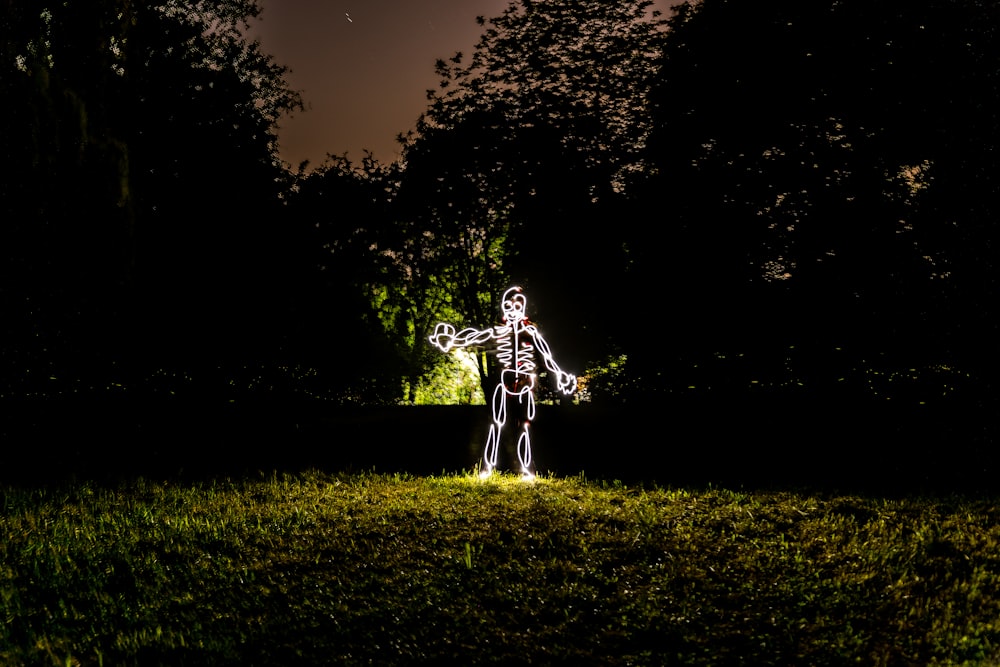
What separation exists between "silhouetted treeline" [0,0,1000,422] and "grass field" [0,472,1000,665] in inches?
238

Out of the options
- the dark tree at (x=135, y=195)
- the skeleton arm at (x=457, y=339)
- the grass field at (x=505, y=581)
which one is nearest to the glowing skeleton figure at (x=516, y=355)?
the skeleton arm at (x=457, y=339)

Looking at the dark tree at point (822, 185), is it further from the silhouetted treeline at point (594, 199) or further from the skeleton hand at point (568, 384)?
the skeleton hand at point (568, 384)

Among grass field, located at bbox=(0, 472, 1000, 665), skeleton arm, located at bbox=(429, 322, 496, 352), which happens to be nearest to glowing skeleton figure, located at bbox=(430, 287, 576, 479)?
skeleton arm, located at bbox=(429, 322, 496, 352)

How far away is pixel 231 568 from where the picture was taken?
7098 mm

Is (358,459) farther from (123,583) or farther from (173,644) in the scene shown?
(173,644)

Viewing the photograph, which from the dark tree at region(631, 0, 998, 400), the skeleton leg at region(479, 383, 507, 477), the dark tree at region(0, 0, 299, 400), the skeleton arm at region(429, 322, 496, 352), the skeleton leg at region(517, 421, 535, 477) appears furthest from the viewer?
the dark tree at region(631, 0, 998, 400)

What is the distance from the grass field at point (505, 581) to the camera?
17.7 ft

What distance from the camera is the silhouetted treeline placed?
14.2 meters

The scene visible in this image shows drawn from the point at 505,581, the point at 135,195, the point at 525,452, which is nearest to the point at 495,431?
the point at 525,452

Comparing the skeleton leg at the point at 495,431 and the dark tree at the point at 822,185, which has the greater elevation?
the dark tree at the point at 822,185

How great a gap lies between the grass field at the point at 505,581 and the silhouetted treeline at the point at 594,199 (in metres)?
6.04

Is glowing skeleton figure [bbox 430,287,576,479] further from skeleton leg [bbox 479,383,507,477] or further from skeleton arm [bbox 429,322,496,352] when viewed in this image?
skeleton arm [bbox 429,322,496,352]

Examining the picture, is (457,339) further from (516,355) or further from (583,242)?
(583,242)

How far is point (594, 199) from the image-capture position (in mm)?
21453
